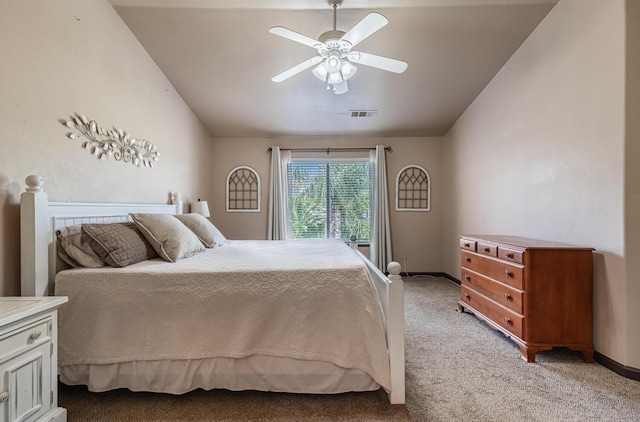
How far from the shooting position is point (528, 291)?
2.21 metres

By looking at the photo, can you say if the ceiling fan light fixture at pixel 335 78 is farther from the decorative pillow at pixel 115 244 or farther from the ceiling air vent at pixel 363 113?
the decorative pillow at pixel 115 244

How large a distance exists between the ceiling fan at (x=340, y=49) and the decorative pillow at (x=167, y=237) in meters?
1.43

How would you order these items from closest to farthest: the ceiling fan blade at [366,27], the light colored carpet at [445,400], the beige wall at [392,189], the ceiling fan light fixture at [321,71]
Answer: the light colored carpet at [445,400] → the ceiling fan blade at [366,27] → the ceiling fan light fixture at [321,71] → the beige wall at [392,189]

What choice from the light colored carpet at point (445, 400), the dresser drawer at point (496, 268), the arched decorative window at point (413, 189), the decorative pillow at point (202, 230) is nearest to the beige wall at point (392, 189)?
the arched decorative window at point (413, 189)

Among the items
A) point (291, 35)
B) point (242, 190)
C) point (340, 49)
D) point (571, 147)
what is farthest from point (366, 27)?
point (242, 190)

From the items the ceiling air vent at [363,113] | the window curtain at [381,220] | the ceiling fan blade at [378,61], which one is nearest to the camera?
the ceiling fan blade at [378,61]

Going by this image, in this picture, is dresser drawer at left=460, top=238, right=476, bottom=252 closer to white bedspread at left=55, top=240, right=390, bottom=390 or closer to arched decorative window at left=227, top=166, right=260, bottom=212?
white bedspread at left=55, top=240, right=390, bottom=390

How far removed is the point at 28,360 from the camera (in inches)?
50.2

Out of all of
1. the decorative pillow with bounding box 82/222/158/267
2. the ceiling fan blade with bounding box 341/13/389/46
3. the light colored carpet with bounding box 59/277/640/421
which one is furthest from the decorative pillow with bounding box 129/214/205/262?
the ceiling fan blade with bounding box 341/13/389/46

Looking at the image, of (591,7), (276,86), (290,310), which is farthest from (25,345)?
(591,7)

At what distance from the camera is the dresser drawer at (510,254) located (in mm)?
2286

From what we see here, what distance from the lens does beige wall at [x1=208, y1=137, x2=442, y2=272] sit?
4.89 meters

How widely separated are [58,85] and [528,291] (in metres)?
3.53

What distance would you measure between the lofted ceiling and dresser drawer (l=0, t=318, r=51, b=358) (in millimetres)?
2520
